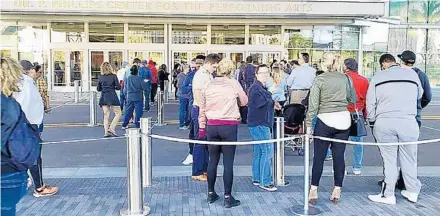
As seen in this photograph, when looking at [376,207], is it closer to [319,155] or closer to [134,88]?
[319,155]

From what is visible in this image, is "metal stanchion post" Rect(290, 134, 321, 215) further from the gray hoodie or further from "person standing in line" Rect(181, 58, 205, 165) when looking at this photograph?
"person standing in line" Rect(181, 58, 205, 165)

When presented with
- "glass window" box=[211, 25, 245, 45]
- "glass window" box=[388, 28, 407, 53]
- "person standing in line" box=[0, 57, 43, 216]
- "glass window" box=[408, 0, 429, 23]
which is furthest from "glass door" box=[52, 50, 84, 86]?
"person standing in line" box=[0, 57, 43, 216]

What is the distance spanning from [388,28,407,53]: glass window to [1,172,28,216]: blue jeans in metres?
29.6

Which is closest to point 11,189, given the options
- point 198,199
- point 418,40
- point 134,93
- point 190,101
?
point 198,199

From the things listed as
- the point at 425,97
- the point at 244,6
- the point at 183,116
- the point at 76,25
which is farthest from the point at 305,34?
the point at 425,97

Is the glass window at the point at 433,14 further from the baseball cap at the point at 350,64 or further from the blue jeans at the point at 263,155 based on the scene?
the blue jeans at the point at 263,155

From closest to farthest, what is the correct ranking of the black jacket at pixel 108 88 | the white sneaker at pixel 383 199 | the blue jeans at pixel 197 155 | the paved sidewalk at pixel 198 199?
the paved sidewalk at pixel 198 199 → the white sneaker at pixel 383 199 → the blue jeans at pixel 197 155 → the black jacket at pixel 108 88

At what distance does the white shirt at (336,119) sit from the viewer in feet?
20.6

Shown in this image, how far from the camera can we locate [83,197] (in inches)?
266

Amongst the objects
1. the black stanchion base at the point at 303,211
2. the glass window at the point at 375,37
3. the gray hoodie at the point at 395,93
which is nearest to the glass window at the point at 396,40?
the glass window at the point at 375,37

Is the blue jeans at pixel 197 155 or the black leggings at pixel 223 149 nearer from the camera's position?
the black leggings at pixel 223 149

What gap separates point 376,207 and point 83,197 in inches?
150

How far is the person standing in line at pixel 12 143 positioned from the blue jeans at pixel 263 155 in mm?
3391

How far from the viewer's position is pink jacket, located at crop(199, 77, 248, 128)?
6.22m
